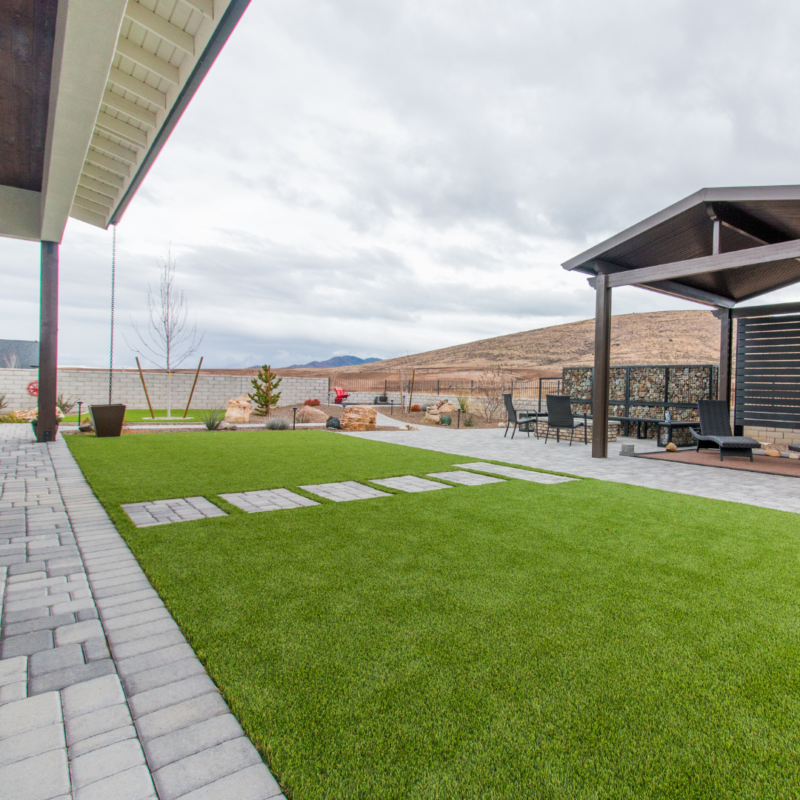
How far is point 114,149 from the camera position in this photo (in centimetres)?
495

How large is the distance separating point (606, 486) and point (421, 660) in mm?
3921

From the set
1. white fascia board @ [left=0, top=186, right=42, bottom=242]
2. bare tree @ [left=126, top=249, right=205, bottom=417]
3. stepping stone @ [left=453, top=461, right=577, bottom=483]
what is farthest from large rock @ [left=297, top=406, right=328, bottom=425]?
stepping stone @ [left=453, top=461, right=577, bottom=483]

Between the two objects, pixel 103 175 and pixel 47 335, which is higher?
pixel 103 175

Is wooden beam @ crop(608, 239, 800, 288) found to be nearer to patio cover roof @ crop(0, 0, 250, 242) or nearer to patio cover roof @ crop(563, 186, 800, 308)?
patio cover roof @ crop(563, 186, 800, 308)

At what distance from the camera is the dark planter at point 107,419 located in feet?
27.5

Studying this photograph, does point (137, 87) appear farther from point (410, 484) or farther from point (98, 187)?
point (410, 484)

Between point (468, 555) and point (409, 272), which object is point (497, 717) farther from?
point (409, 272)

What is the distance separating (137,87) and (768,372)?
9804 millimetres

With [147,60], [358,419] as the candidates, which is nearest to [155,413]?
[358,419]

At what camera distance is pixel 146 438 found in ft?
27.9

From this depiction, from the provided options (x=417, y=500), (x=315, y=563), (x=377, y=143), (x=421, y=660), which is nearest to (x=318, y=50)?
(x=377, y=143)

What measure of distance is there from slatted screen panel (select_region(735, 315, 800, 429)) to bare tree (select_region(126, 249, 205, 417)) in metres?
14.3

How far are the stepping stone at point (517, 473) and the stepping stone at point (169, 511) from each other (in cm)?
314

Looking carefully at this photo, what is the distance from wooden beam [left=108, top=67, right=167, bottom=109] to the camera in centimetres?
376
